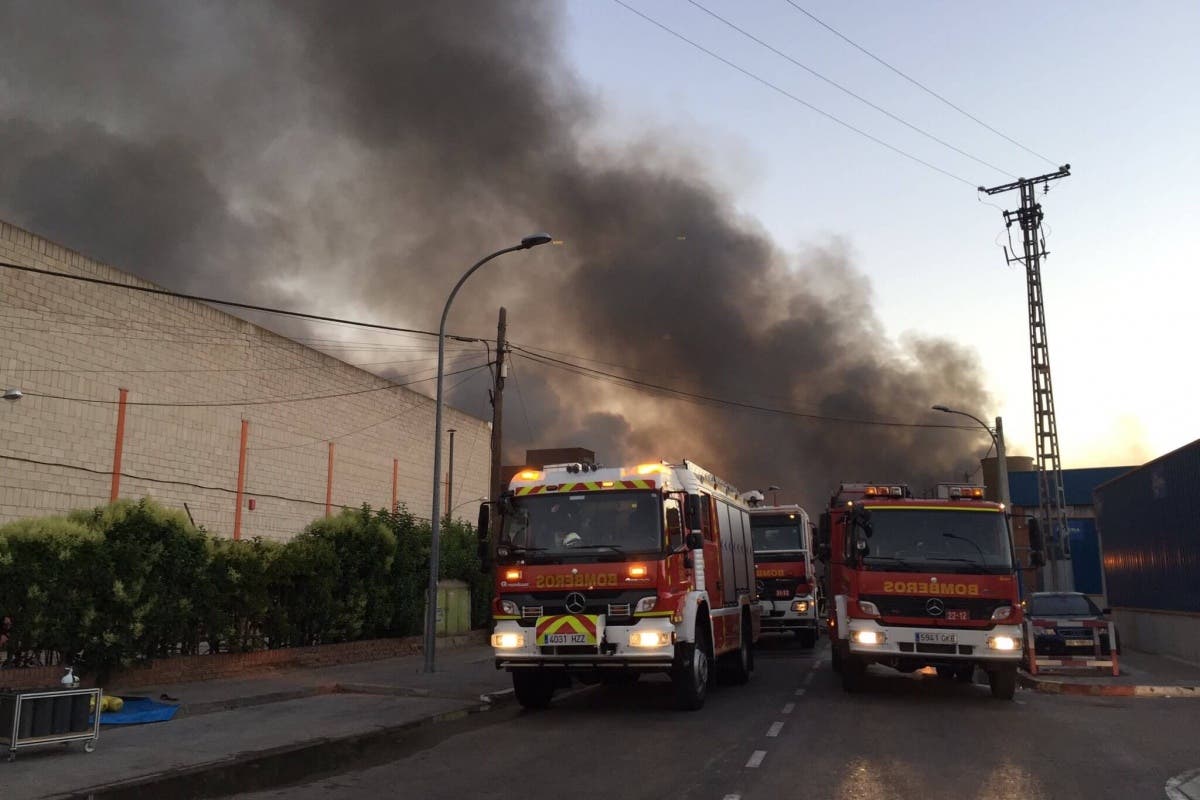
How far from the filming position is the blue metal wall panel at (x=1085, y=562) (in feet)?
156

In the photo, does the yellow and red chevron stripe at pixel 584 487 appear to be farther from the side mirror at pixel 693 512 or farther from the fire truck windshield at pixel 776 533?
the fire truck windshield at pixel 776 533

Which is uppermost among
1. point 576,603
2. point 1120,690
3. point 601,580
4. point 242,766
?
point 601,580

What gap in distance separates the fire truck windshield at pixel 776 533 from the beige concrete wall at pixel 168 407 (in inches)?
714

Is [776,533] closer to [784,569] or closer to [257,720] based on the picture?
[784,569]

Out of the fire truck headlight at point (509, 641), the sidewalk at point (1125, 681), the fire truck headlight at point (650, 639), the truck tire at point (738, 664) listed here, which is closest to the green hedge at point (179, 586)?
the fire truck headlight at point (509, 641)

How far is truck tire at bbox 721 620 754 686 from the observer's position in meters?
15.3

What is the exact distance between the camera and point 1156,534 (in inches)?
953

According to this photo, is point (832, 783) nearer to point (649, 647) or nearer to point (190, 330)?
point (649, 647)

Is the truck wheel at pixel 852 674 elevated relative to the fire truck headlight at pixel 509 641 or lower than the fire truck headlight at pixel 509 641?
lower

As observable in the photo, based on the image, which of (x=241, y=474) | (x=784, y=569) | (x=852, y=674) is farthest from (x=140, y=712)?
(x=241, y=474)

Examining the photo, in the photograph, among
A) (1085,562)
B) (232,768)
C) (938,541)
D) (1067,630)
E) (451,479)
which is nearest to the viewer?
(232,768)

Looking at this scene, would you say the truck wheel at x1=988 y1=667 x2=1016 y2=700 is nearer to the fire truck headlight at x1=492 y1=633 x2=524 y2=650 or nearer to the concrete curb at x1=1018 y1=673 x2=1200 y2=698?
the concrete curb at x1=1018 y1=673 x2=1200 y2=698

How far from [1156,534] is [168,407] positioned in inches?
1141

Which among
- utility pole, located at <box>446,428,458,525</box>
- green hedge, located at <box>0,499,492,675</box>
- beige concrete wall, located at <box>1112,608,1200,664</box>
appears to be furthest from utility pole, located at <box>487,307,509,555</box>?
utility pole, located at <box>446,428,458,525</box>
